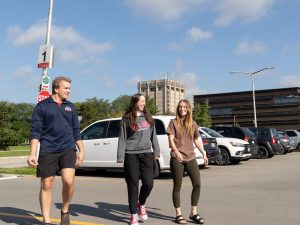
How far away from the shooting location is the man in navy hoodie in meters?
5.57

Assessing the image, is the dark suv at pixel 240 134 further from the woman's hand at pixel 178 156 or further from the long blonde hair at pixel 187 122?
the woman's hand at pixel 178 156

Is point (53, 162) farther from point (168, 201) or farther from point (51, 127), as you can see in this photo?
point (168, 201)

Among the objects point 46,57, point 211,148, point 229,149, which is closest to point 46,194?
point 46,57

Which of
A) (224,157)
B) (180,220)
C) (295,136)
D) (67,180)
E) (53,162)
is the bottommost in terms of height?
(180,220)

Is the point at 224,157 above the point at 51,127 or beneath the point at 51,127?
above

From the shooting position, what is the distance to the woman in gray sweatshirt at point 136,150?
6.23 metres

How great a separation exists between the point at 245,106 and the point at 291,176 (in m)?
117

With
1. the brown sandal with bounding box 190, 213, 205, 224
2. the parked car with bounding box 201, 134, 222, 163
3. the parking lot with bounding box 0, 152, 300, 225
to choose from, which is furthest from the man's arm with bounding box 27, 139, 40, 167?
the parked car with bounding box 201, 134, 222, 163

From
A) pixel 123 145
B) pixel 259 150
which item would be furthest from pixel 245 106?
pixel 123 145

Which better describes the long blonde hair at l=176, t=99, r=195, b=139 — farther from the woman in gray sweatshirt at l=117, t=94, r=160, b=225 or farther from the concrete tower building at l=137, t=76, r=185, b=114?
the concrete tower building at l=137, t=76, r=185, b=114

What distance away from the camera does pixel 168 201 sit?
27.8 ft

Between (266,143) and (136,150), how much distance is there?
17.6m

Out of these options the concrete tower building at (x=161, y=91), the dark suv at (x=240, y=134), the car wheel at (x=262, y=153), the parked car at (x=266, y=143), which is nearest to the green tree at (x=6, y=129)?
the parked car at (x=266, y=143)

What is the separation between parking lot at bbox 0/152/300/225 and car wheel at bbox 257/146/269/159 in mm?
9908
